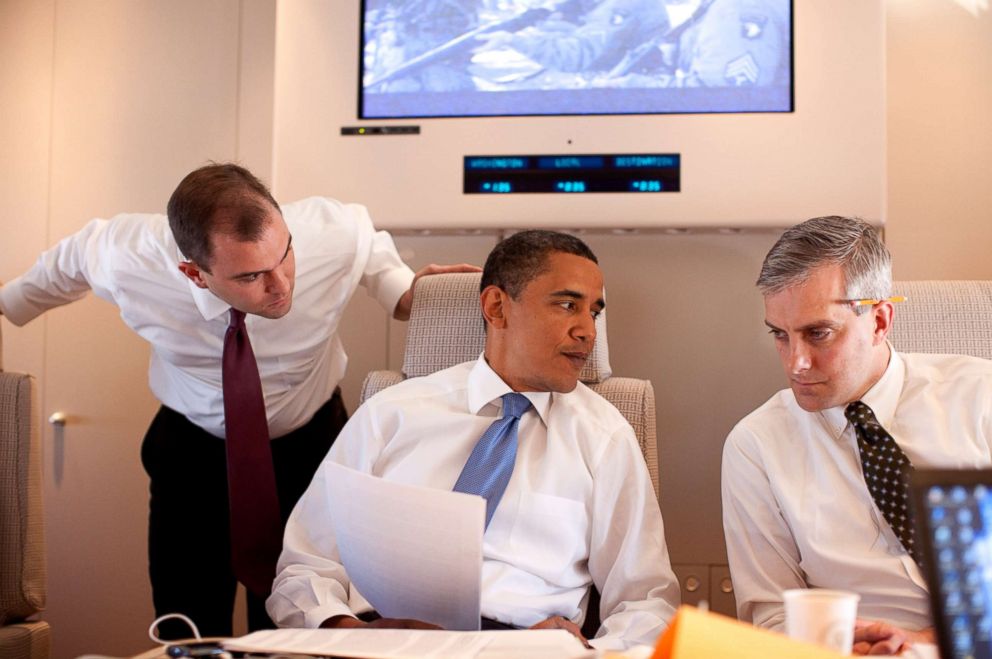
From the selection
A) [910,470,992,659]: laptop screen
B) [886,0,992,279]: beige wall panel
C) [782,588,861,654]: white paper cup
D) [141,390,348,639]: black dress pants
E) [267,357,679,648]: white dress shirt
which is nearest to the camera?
[910,470,992,659]: laptop screen

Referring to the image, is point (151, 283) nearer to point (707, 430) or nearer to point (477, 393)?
point (477, 393)

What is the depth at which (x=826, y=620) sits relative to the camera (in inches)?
37.9

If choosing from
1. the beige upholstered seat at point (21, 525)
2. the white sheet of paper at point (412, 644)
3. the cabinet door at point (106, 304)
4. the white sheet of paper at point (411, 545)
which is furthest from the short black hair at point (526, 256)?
the cabinet door at point (106, 304)

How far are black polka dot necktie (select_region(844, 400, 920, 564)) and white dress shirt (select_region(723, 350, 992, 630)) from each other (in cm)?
3

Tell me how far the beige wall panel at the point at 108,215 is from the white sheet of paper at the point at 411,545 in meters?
1.56

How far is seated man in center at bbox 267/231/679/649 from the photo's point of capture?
5.69 feet

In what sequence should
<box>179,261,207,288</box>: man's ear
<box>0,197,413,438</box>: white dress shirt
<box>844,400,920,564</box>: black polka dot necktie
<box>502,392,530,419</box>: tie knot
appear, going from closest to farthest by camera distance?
1. <box>844,400,920,564</box>: black polka dot necktie
2. <box>502,392,530,419</box>: tie knot
3. <box>179,261,207,288</box>: man's ear
4. <box>0,197,413,438</box>: white dress shirt

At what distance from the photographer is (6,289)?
2424 mm

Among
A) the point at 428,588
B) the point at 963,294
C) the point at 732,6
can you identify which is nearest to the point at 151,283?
the point at 428,588

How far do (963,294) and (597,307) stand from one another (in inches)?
26.5

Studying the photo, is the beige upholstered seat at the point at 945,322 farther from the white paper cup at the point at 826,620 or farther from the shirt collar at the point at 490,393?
the white paper cup at the point at 826,620

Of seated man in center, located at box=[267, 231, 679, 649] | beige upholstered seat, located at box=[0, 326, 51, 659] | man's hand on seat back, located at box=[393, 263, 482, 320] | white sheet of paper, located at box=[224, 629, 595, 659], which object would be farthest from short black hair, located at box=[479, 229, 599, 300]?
beige upholstered seat, located at box=[0, 326, 51, 659]

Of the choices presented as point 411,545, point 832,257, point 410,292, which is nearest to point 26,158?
point 410,292

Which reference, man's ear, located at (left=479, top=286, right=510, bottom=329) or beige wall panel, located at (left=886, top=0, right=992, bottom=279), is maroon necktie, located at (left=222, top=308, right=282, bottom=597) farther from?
beige wall panel, located at (left=886, top=0, right=992, bottom=279)
